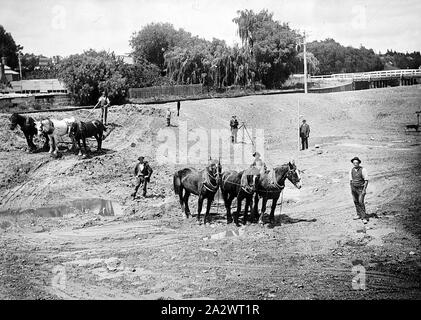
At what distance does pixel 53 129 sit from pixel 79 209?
5962 millimetres

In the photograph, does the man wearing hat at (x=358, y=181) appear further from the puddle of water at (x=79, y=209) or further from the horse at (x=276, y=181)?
the puddle of water at (x=79, y=209)

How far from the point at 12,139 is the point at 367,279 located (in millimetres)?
18343

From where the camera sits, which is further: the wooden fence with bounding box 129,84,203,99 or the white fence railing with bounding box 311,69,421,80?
the wooden fence with bounding box 129,84,203,99

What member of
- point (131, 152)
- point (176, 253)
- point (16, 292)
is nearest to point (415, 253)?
point (176, 253)

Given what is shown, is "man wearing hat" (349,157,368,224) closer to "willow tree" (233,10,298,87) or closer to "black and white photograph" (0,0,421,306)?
"black and white photograph" (0,0,421,306)

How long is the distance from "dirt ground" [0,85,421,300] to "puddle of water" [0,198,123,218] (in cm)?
7

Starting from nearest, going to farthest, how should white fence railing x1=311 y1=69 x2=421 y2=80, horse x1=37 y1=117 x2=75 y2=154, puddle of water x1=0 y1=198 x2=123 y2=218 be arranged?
puddle of water x1=0 y1=198 x2=123 y2=218
horse x1=37 y1=117 x2=75 y2=154
white fence railing x1=311 y1=69 x2=421 y2=80

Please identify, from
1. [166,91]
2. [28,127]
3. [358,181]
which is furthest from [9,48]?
[166,91]

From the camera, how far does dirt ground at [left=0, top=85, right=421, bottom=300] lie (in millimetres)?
9594

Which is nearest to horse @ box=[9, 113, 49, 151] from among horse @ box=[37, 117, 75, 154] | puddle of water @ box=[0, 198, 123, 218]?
horse @ box=[37, 117, 75, 154]

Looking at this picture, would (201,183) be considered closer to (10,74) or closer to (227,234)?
(227,234)

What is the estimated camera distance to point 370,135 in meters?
29.4

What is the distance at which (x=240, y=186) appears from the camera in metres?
13.2
